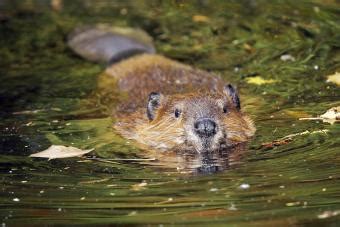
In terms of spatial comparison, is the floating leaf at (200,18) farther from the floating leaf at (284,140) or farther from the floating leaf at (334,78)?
the floating leaf at (284,140)

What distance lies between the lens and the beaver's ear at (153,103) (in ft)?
22.0

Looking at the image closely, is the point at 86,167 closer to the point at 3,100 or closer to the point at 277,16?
the point at 3,100

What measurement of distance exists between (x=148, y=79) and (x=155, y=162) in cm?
201

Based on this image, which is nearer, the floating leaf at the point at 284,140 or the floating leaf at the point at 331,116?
the floating leaf at the point at 284,140

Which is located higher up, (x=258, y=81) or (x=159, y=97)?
(x=258, y=81)

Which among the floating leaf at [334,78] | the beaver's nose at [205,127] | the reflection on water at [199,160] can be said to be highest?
the floating leaf at [334,78]

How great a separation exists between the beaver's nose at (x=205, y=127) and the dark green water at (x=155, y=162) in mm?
308

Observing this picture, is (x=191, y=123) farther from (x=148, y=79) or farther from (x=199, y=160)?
(x=148, y=79)

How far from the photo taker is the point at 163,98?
6719mm

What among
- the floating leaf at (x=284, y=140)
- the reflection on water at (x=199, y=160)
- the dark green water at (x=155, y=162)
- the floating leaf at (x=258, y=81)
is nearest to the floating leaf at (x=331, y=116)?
the dark green water at (x=155, y=162)

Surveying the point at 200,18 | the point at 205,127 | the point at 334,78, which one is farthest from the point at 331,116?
the point at 200,18

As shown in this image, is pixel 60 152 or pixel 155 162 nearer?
pixel 155 162

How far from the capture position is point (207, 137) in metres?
5.98

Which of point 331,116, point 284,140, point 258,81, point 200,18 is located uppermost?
point 200,18
